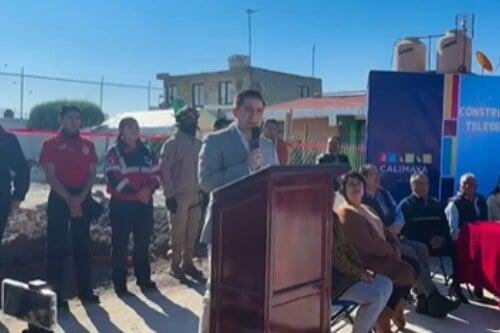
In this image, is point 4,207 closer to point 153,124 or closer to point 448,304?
point 448,304

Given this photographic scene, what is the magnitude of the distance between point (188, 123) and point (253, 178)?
138 inches

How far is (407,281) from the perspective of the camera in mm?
4328

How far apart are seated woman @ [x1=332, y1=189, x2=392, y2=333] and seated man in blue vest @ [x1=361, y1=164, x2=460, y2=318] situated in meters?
1.23

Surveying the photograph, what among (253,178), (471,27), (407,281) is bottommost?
(407,281)

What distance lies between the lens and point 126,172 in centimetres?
545

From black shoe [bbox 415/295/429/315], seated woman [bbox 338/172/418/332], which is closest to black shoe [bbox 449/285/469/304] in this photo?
black shoe [bbox 415/295/429/315]

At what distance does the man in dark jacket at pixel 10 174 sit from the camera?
198 inches

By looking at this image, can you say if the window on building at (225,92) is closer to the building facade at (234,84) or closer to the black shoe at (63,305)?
the building facade at (234,84)

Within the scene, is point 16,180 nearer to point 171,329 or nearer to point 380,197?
point 171,329

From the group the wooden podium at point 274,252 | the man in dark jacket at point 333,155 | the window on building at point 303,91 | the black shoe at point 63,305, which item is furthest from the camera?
the window on building at point 303,91

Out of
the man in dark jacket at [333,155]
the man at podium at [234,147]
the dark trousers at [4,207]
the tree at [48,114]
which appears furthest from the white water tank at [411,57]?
the tree at [48,114]

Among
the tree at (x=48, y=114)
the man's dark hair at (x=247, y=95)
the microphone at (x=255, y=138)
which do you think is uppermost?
the tree at (x=48, y=114)

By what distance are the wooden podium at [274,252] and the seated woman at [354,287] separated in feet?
2.94

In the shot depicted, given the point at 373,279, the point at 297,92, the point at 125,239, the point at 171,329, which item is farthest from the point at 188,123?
the point at 297,92
